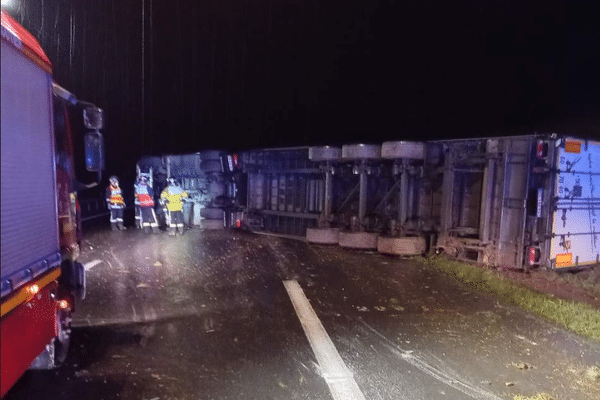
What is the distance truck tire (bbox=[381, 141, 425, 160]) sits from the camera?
8.91 meters

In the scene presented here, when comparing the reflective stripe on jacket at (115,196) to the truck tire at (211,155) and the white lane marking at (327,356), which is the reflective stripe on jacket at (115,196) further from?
the white lane marking at (327,356)

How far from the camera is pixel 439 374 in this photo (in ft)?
12.3

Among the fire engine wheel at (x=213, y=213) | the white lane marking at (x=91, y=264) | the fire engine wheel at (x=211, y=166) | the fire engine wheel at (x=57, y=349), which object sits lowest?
the white lane marking at (x=91, y=264)

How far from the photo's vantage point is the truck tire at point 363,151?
9594 millimetres

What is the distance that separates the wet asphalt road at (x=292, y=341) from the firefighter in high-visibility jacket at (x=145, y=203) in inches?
154

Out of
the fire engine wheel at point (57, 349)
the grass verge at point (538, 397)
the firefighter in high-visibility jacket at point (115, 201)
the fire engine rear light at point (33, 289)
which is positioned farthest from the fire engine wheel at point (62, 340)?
the firefighter in high-visibility jacket at point (115, 201)

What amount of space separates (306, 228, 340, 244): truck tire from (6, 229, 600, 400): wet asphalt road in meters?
2.49

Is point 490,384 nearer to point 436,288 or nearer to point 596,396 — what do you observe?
point 596,396

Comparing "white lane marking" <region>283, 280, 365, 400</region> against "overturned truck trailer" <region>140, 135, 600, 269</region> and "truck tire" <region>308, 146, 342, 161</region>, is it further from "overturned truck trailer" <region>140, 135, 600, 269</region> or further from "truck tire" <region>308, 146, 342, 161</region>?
"truck tire" <region>308, 146, 342, 161</region>

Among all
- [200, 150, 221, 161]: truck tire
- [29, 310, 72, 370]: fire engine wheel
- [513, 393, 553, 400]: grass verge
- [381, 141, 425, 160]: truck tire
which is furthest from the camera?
[200, 150, 221, 161]: truck tire

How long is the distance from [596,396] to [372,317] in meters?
2.40

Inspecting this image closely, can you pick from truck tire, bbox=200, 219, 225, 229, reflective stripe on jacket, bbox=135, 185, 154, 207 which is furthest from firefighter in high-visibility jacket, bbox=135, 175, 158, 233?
truck tire, bbox=200, 219, 225, 229

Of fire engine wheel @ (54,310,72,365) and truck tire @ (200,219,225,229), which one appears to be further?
truck tire @ (200,219,225,229)

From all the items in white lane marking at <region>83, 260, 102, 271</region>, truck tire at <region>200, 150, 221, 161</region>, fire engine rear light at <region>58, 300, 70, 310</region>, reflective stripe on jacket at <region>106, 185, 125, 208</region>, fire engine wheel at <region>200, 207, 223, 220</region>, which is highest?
truck tire at <region>200, 150, 221, 161</region>
